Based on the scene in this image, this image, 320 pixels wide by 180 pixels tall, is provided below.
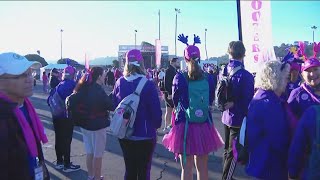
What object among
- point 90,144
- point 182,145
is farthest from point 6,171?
point 90,144

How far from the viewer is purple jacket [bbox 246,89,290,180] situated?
3014mm

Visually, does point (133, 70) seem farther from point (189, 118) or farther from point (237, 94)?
point (237, 94)

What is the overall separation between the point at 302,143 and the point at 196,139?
1.84 metres

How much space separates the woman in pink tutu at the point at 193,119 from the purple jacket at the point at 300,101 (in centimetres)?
116

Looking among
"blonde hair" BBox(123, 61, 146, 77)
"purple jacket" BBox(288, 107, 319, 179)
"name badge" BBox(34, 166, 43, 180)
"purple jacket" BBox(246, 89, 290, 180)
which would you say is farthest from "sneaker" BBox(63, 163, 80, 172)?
"purple jacket" BBox(288, 107, 319, 179)

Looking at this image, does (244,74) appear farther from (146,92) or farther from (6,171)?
(6,171)

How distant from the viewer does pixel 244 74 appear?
4.52m

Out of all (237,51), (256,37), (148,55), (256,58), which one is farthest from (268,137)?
(148,55)

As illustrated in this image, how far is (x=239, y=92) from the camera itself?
4.53 metres

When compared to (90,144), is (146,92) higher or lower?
higher

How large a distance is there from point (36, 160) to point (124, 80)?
6.07ft

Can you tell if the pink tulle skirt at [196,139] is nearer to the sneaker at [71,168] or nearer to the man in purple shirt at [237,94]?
the man in purple shirt at [237,94]

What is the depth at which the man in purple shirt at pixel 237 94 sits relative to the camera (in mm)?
4508

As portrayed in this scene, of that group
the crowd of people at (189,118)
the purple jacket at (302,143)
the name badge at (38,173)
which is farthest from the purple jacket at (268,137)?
the name badge at (38,173)
